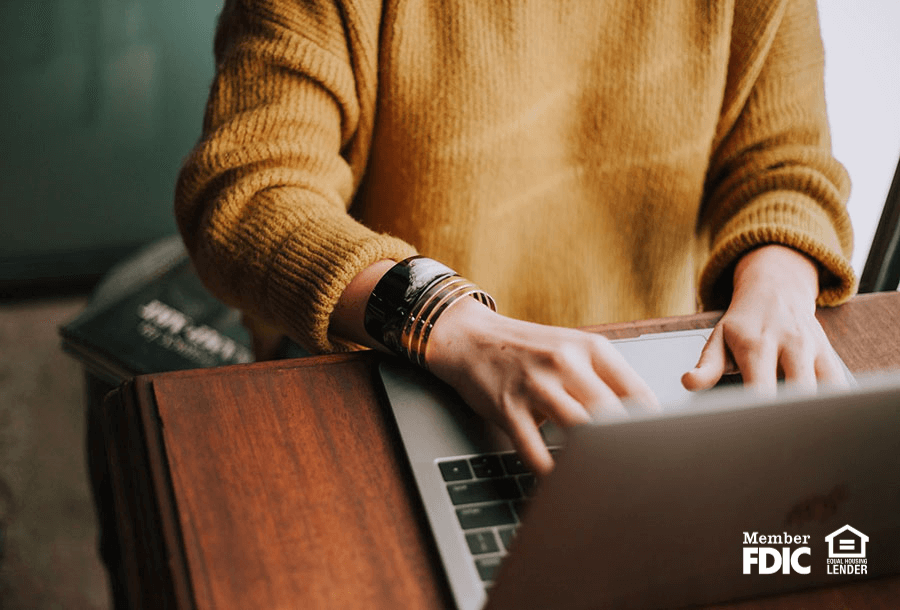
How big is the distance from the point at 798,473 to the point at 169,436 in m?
0.37

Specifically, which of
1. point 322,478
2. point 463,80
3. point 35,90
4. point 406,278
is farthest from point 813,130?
point 35,90

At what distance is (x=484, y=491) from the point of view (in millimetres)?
459

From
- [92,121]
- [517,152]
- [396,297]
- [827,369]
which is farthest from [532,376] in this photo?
[92,121]

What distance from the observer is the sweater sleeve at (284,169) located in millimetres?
591

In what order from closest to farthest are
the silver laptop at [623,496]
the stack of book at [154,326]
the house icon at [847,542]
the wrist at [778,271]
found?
the silver laptop at [623,496]
the house icon at [847,542]
the wrist at [778,271]
the stack of book at [154,326]

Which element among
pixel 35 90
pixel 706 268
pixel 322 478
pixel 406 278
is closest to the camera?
pixel 322 478

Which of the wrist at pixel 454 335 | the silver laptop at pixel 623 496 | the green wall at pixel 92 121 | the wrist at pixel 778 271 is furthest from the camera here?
the green wall at pixel 92 121

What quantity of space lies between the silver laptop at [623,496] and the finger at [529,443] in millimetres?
11

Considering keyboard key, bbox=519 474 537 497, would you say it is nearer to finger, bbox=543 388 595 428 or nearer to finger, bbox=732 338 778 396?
finger, bbox=543 388 595 428

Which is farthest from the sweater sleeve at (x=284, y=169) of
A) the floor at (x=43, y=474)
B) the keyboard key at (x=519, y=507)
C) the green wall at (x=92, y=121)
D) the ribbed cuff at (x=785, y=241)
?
the green wall at (x=92, y=121)

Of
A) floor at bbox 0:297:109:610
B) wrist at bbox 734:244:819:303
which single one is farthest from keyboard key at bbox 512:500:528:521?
floor at bbox 0:297:109:610

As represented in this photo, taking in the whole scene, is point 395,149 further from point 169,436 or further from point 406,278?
point 169,436

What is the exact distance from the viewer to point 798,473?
37cm

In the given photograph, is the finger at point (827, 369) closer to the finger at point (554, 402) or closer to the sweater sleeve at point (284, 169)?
the finger at point (554, 402)
